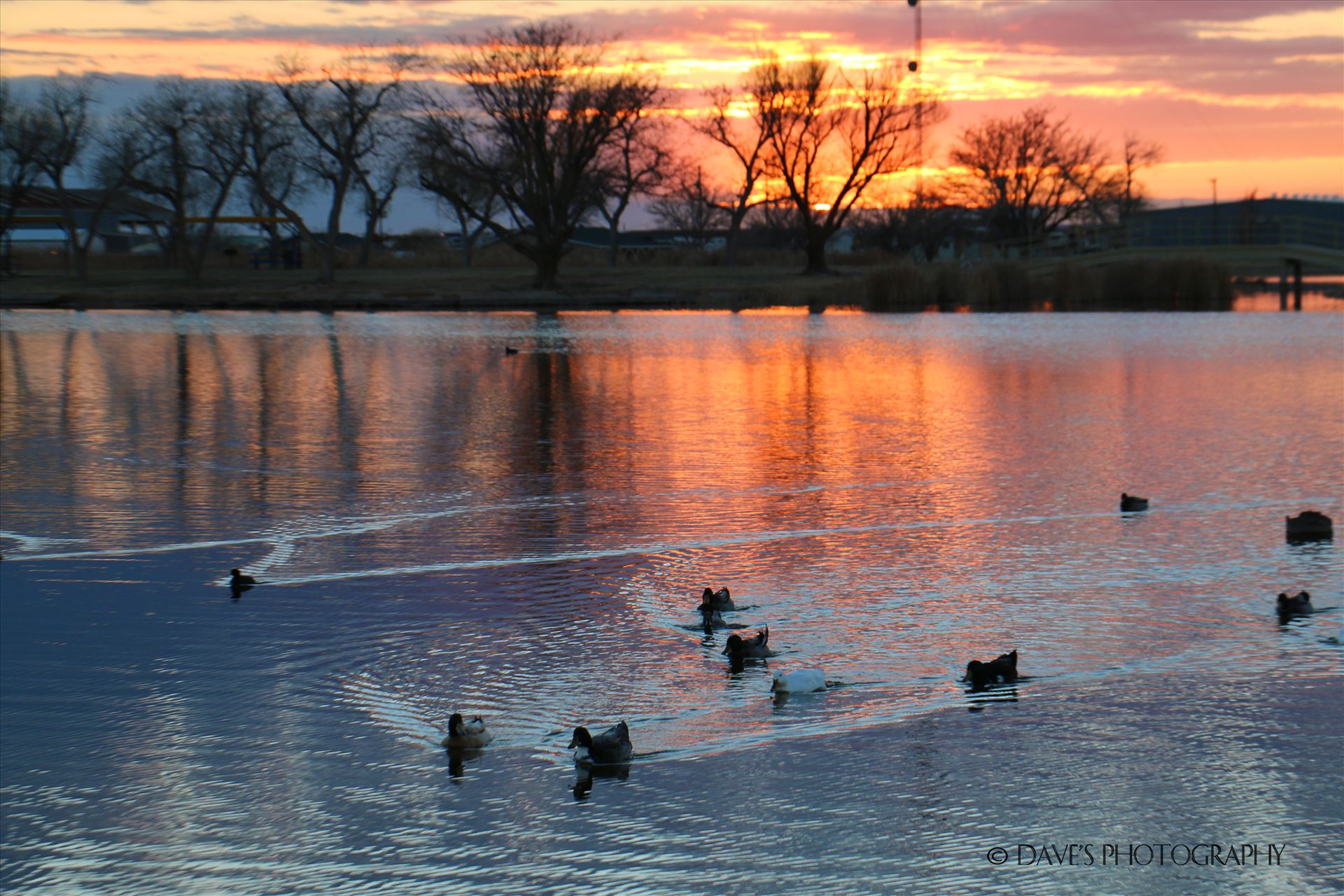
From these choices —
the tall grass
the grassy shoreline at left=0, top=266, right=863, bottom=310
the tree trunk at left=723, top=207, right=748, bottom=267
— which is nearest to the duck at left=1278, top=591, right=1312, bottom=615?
the tall grass

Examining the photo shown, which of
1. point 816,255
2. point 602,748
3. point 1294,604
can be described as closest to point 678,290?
point 816,255

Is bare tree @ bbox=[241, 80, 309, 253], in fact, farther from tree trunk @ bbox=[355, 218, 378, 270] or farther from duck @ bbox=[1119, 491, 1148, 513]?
duck @ bbox=[1119, 491, 1148, 513]

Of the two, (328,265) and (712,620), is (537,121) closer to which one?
(328,265)

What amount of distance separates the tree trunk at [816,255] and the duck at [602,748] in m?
64.2

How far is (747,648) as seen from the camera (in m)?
7.11

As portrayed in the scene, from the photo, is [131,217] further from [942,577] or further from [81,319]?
[942,577]

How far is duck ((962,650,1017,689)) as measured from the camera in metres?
6.70

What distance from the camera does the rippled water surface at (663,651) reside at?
5074 mm

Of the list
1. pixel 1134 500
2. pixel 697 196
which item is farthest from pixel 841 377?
pixel 697 196

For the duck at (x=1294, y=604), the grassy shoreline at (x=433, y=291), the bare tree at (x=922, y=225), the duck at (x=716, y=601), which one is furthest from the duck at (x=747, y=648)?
the bare tree at (x=922, y=225)

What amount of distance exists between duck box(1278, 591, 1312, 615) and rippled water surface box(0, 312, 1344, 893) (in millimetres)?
160

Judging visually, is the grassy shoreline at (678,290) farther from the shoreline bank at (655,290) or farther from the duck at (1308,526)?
the duck at (1308,526)

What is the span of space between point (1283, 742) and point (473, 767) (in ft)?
11.3

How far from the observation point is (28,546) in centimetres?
1030
